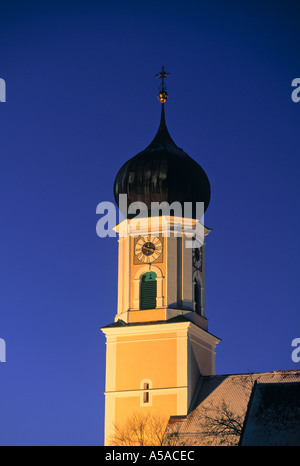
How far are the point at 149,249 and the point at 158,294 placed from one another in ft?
6.98

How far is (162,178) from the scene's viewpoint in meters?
53.5

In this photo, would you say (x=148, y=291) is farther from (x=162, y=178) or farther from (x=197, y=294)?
(x=162, y=178)

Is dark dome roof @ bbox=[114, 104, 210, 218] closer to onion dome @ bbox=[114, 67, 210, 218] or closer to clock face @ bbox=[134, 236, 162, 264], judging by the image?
onion dome @ bbox=[114, 67, 210, 218]

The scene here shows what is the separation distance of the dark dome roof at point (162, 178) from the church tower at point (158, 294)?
45 millimetres

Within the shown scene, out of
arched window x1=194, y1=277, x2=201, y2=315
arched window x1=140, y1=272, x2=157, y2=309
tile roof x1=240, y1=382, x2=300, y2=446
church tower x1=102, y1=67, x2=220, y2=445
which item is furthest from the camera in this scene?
arched window x1=194, y1=277, x2=201, y2=315

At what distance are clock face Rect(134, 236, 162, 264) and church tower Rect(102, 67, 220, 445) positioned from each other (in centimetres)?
4

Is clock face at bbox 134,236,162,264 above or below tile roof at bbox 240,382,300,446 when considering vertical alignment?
above

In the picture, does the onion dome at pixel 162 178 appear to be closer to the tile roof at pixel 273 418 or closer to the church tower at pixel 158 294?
the church tower at pixel 158 294

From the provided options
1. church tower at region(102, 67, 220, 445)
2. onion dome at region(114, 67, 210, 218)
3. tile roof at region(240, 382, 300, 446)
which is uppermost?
onion dome at region(114, 67, 210, 218)

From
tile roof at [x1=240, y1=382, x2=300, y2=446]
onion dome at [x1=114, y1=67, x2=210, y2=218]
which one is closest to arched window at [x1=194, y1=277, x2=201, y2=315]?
onion dome at [x1=114, y1=67, x2=210, y2=218]

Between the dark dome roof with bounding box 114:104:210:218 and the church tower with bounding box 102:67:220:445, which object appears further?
the dark dome roof with bounding box 114:104:210:218

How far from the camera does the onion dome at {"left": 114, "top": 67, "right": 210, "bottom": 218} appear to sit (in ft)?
175
